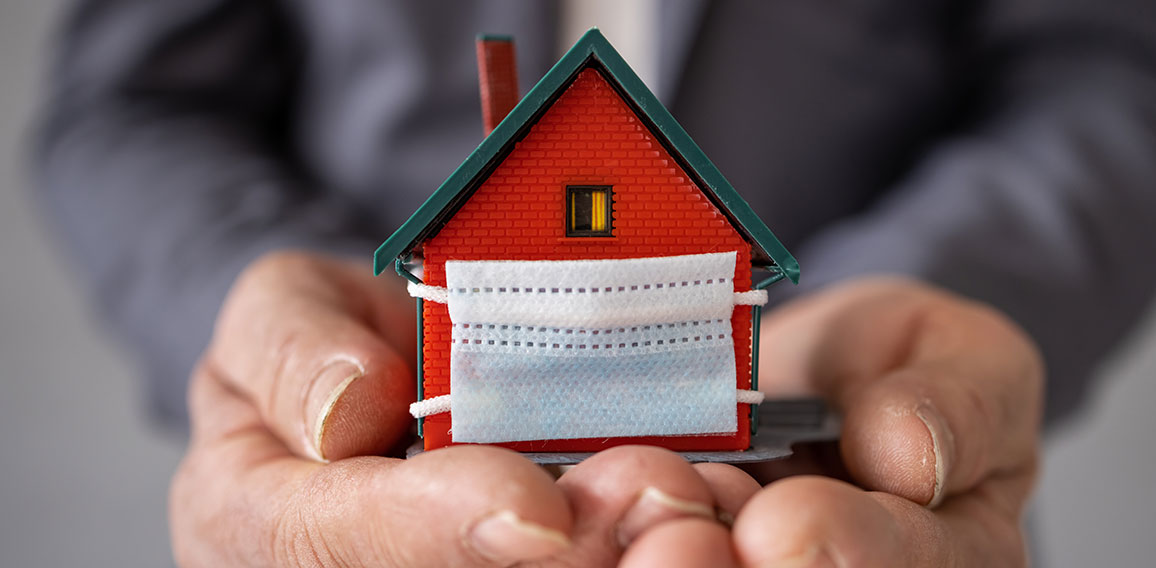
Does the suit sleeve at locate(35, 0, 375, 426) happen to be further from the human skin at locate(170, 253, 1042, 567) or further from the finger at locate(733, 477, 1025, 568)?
the finger at locate(733, 477, 1025, 568)

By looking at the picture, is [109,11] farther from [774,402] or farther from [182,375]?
[774,402]

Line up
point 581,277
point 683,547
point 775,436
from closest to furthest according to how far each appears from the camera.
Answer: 1. point 683,547
2. point 581,277
3. point 775,436

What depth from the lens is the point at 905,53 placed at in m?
2.37

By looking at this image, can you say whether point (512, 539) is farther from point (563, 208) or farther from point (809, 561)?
point (563, 208)

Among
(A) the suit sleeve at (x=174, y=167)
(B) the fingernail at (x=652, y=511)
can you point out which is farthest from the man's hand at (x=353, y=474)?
(A) the suit sleeve at (x=174, y=167)

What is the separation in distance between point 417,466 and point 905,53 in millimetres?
1968

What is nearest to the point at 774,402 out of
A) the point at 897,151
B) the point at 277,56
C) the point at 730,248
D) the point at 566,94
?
the point at 730,248

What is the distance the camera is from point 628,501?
34.7 inches

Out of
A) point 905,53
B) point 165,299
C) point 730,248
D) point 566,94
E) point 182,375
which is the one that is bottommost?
point 182,375

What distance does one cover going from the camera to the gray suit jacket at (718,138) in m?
2.09

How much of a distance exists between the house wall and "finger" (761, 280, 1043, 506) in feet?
0.87

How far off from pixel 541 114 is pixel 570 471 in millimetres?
470

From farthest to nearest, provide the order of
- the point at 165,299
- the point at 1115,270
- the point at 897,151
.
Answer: the point at 897,151 < the point at 1115,270 < the point at 165,299

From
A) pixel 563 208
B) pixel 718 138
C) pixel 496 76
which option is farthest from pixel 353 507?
pixel 718 138
